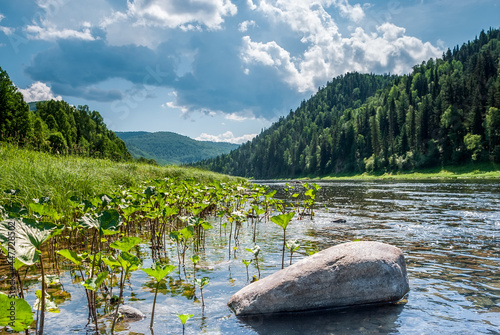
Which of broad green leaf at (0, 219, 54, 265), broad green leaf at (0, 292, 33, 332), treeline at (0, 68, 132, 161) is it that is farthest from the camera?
treeline at (0, 68, 132, 161)

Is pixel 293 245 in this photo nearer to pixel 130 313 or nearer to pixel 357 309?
pixel 357 309

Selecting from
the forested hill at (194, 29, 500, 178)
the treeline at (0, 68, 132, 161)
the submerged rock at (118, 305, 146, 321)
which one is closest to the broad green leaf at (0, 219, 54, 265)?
the submerged rock at (118, 305, 146, 321)

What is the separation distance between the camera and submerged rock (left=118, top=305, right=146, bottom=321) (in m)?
5.03

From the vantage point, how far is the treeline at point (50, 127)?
83.6ft

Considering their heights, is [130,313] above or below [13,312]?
below

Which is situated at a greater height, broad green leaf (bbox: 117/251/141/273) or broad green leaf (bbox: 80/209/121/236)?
broad green leaf (bbox: 80/209/121/236)

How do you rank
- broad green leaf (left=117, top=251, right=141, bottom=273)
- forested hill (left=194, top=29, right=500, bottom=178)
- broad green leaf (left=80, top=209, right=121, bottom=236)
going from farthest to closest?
forested hill (left=194, top=29, right=500, bottom=178), broad green leaf (left=80, top=209, right=121, bottom=236), broad green leaf (left=117, top=251, right=141, bottom=273)

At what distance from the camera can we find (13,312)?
2.17 metres

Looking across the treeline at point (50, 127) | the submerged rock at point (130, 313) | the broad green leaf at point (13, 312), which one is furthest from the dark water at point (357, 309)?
the treeline at point (50, 127)

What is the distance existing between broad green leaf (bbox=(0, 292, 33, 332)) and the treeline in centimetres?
1862

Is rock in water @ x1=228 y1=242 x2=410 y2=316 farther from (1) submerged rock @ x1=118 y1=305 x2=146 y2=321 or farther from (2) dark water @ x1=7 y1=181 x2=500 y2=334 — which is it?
(1) submerged rock @ x1=118 y1=305 x2=146 y2=321

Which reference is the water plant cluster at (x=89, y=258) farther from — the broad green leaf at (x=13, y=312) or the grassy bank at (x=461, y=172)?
the grassy bank at (x=461, y=172)

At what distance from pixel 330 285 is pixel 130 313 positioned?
329 centimetres

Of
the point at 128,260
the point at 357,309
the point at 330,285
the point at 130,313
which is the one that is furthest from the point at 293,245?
the point at 128,260
